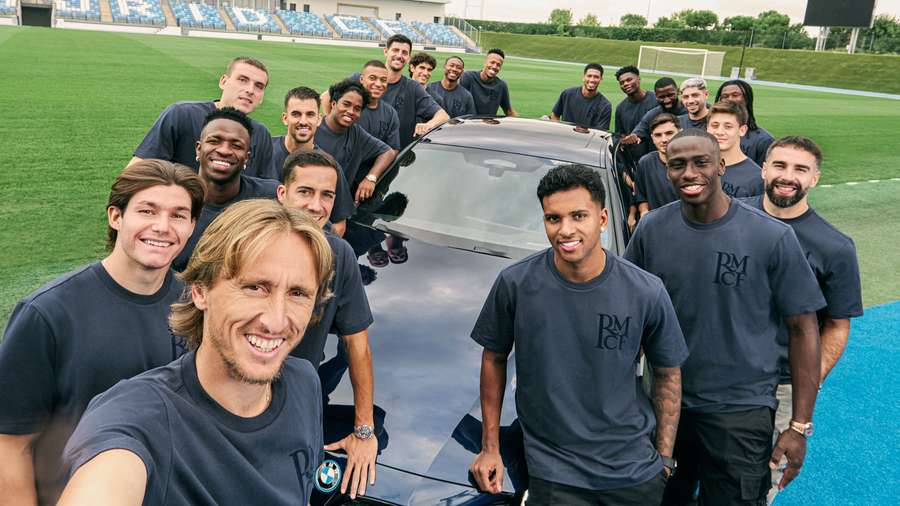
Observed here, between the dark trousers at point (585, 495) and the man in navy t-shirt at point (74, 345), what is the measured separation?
1308mm

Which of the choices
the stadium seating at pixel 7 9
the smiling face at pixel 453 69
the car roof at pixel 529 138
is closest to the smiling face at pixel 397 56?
the smiling face at pixel 453 69

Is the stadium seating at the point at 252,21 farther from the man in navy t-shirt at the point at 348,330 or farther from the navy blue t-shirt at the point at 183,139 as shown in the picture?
the man in navy t-shirt at the point at 348,330

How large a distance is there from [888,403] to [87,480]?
509 cm

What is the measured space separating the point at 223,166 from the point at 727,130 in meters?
3.04

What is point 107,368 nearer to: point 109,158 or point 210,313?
point 210,313

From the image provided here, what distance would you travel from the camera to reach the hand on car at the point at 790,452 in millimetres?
2951

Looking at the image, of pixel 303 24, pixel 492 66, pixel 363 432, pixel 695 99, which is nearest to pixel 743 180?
pixel 695 99

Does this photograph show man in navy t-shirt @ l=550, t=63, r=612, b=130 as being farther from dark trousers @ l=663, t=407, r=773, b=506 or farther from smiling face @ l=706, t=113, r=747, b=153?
dark trousers @ l=663, t=407, r=773, b=506

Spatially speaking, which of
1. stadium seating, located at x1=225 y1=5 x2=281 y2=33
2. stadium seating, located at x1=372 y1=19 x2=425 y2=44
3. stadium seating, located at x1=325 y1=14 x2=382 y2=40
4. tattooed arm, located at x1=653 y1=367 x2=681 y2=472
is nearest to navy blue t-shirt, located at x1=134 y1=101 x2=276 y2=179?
tattooed arm, located at x1=653 y1=367 x2=681 y2=472

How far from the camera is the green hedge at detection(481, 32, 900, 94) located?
143 ft

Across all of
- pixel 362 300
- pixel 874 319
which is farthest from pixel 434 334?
pixel 874 319

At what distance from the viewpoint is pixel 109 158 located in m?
10.1

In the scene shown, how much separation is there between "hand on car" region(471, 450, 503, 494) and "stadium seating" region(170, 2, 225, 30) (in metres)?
64.9

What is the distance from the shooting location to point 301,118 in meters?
4.49
